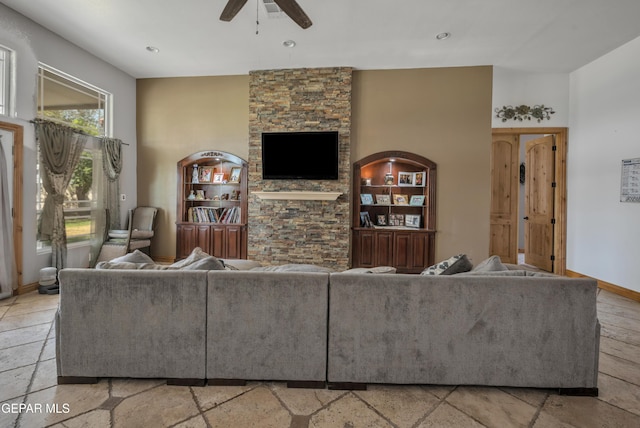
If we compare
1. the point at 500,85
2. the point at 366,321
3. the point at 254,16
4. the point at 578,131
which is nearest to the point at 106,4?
the point at 254,16

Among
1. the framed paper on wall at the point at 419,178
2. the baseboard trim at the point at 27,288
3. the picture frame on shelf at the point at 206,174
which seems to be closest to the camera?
the baseboard trim at the point at 27,288

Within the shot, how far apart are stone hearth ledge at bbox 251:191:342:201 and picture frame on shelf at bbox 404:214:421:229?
137 centimetres

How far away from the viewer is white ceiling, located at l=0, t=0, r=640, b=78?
134 inches

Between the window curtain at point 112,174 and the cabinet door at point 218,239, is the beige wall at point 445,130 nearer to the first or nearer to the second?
the cabinet door at point 218,239

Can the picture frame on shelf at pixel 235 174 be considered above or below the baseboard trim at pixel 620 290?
above

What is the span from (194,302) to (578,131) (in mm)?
6201

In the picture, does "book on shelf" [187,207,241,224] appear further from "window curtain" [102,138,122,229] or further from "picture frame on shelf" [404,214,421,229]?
"picture frame on shelf" [404,214,421,229]

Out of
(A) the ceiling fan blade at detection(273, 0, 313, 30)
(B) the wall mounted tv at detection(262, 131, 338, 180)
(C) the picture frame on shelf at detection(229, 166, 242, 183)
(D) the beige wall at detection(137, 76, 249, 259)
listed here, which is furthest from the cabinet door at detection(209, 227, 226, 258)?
(A) the ceiling fan blade at detection(273, 0, 313, 30)

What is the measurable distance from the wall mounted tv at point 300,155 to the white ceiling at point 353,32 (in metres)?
1.19

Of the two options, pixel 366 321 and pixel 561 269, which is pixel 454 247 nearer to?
pixel 561 269

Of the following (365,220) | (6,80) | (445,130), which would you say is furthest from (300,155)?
(6,80)

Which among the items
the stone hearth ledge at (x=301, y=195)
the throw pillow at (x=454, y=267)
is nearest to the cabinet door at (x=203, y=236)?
the stone hearth ledge at (x=301, y=195)

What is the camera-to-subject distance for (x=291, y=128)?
507 cm

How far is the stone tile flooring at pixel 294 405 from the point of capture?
1.65 m
